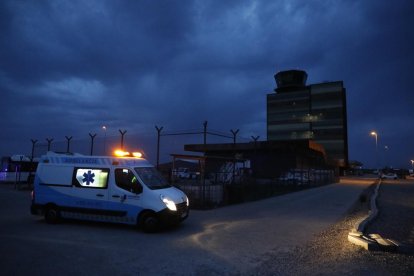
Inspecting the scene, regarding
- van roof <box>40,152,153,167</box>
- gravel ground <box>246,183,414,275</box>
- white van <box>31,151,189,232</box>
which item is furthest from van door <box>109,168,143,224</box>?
gravel ground <box>246,183,414,275</box>

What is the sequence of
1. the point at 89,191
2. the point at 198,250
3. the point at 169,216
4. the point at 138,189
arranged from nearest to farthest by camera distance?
the point at 198,250
the point at 169,216
the point at 138,189
the point at 89,191

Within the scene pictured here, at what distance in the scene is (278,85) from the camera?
12262cm

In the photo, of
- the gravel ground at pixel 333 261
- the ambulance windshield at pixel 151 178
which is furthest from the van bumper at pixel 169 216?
the gravel ground at pixel 333 261

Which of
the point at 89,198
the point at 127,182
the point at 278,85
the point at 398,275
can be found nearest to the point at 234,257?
the point at 398,275

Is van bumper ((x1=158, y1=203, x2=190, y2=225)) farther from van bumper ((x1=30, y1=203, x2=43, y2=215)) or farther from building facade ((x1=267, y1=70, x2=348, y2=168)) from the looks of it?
building facade ((x1=267, y1=70, x2=348, y2=168))

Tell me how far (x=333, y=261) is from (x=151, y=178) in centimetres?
616

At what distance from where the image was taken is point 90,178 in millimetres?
11016

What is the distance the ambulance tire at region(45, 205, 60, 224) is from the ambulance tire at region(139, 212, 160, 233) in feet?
10.8

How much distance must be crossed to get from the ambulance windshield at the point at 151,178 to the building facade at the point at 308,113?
97602 mm

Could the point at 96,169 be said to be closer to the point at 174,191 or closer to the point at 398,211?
the point at 174,191

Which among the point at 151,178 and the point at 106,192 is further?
the point at 151,178

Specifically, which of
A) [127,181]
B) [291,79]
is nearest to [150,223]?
[127,181]

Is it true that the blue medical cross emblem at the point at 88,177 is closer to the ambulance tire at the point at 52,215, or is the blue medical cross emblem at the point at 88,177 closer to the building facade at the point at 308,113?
the ambulance tire at the point at 52,215

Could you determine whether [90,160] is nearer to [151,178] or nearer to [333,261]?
[151,178]
